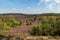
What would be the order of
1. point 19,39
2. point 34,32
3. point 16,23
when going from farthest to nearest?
1. point 16,23
2. point 34,32
3. point 19,39

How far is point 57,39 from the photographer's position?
18.6 m

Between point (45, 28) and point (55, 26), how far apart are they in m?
1.08

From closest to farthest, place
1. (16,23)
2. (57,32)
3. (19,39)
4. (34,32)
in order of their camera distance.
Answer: (19,39)
(57,32)
(34,32)
(16,23)

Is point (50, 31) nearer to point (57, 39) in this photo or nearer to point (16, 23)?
point (57, 39)

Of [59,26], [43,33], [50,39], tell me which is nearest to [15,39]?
[50,39]

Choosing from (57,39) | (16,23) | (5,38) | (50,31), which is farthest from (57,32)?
(16,23)

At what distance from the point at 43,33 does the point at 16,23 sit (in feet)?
61.9

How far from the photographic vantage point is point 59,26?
25.5 m

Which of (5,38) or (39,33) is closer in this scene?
(5,38)

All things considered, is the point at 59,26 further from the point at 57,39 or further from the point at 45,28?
the point at 57,39

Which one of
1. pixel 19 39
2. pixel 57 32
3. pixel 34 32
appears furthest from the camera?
pixel 34 32

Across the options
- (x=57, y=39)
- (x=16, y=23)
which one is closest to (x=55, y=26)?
(x=57, y=39)

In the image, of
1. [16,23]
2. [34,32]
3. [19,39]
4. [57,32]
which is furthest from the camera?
[16,23]

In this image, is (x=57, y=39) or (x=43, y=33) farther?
(x=43, y=33)
